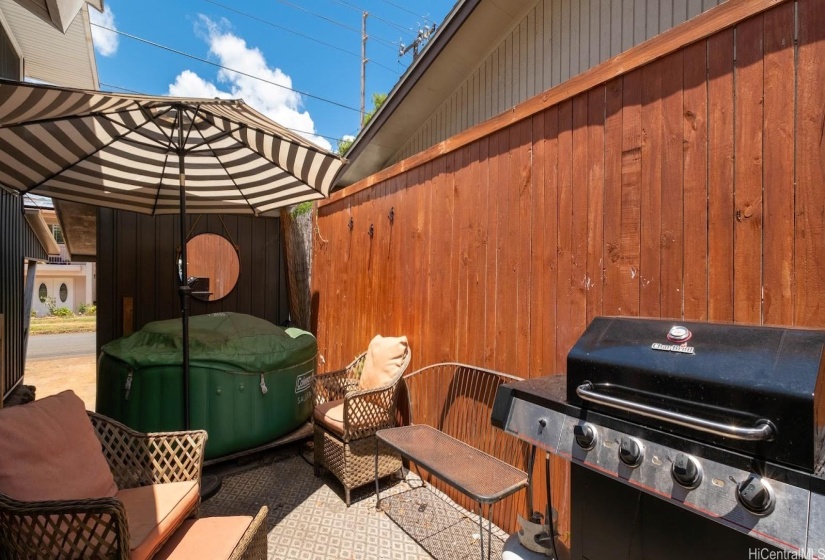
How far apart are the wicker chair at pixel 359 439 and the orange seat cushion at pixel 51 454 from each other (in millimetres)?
1384

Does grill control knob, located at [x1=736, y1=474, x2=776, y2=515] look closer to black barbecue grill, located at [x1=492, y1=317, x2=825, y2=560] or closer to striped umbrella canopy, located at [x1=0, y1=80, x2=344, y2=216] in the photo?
black barbecue grill, located at [x1=492, y1=317, x2=825, y2=560]

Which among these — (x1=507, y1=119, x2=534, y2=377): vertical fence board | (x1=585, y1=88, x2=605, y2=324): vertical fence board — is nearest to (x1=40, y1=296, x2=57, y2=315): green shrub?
(x1=507, y1=119, x2=534, y2=377): vertical fence board

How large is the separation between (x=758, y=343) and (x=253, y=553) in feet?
6.55

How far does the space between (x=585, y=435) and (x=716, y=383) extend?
387 millimetres

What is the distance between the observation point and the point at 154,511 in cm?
175

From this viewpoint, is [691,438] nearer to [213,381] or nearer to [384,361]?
[384,361]

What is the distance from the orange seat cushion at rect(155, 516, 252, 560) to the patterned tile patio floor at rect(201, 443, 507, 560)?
72 centimetres

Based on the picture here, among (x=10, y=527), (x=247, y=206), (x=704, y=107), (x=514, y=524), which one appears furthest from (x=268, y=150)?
(x=514, y=524)

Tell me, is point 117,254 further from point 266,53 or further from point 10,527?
point 266,53

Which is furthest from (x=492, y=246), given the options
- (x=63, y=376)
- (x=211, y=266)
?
(x=63, y=376)

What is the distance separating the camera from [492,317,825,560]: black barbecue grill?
2.80 feet

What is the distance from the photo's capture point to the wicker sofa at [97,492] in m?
1.37

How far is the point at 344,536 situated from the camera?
8.16ft

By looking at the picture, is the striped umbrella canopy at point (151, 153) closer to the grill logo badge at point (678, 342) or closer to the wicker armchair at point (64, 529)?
the wicker armchair at point (64, 529)
